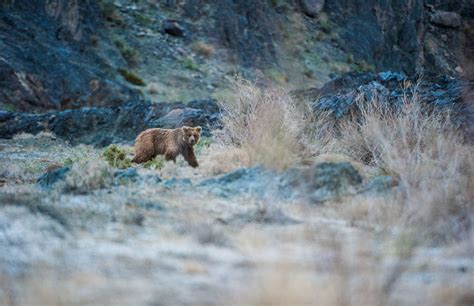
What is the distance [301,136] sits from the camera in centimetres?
1059

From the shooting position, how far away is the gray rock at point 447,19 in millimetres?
49575

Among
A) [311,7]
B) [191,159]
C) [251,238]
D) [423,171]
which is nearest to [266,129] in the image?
[191,159]

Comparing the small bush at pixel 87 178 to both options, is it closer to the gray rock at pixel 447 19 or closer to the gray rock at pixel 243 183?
the gray rock at pixel 243 183

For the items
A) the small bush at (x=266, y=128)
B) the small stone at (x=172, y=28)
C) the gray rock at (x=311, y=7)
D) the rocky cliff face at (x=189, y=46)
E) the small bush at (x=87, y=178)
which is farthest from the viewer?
the gray rock at (x=311, y=7)

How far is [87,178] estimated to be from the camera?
24.6 feet

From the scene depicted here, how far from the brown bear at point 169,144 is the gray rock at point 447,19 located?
43.3m

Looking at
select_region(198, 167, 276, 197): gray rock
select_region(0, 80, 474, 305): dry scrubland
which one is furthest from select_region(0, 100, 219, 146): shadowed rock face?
select_region(198, 167, 276, 197): gray rock

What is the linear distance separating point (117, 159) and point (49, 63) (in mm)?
13341

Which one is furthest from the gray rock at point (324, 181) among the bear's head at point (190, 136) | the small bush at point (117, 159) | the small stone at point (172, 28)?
the small stone at point (172, 28)

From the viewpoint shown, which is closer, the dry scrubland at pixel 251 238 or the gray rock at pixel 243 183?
the dry scrubland at pixel 251 238

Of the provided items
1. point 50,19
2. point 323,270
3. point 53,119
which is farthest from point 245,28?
point 323,270

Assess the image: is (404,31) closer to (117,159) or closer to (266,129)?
(117,159)

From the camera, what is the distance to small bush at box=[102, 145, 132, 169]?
11.0 meters

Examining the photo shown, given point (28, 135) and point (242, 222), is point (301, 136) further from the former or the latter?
point (28, 135)
